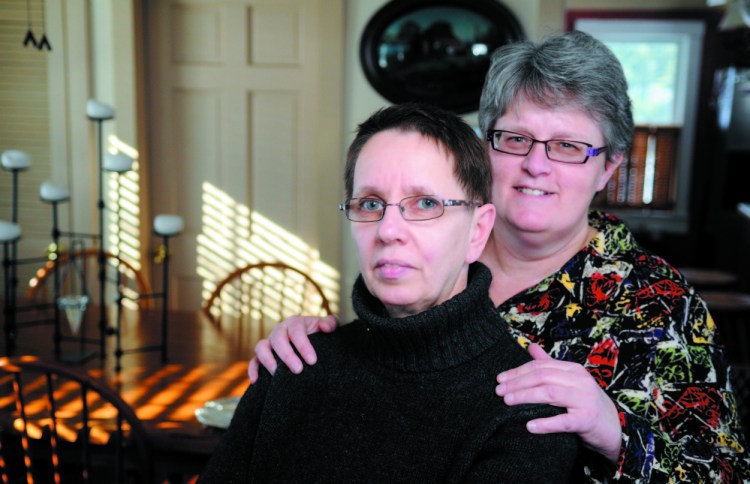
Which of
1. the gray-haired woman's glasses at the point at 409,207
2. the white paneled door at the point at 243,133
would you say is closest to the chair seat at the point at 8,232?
the white paneled door at the point at 243,133

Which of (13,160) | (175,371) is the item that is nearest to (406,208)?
(175,371)

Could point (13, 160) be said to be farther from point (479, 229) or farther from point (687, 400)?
point (687, 400)

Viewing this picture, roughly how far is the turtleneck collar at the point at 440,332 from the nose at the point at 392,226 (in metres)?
0.11

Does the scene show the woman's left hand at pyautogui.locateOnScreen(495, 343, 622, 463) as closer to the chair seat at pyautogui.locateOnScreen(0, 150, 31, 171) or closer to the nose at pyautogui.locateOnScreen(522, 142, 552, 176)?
the nose at pyautogui.locateOnScreen(522, 142, 552, 176)

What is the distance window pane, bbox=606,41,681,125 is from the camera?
6.37 m

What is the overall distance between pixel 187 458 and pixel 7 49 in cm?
268

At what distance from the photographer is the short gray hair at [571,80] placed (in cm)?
123

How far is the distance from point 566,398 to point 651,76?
617 centimetres

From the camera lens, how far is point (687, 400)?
3.83ft

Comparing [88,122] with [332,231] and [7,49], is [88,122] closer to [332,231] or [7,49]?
[7,49]

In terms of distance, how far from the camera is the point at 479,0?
11.3 feet

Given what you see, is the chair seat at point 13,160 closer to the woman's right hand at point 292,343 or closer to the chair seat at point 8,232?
the chair seat at point 8,232

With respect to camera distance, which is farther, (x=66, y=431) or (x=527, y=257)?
(x=66, y=431)

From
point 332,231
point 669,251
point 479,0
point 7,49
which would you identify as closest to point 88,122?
point 7,49
